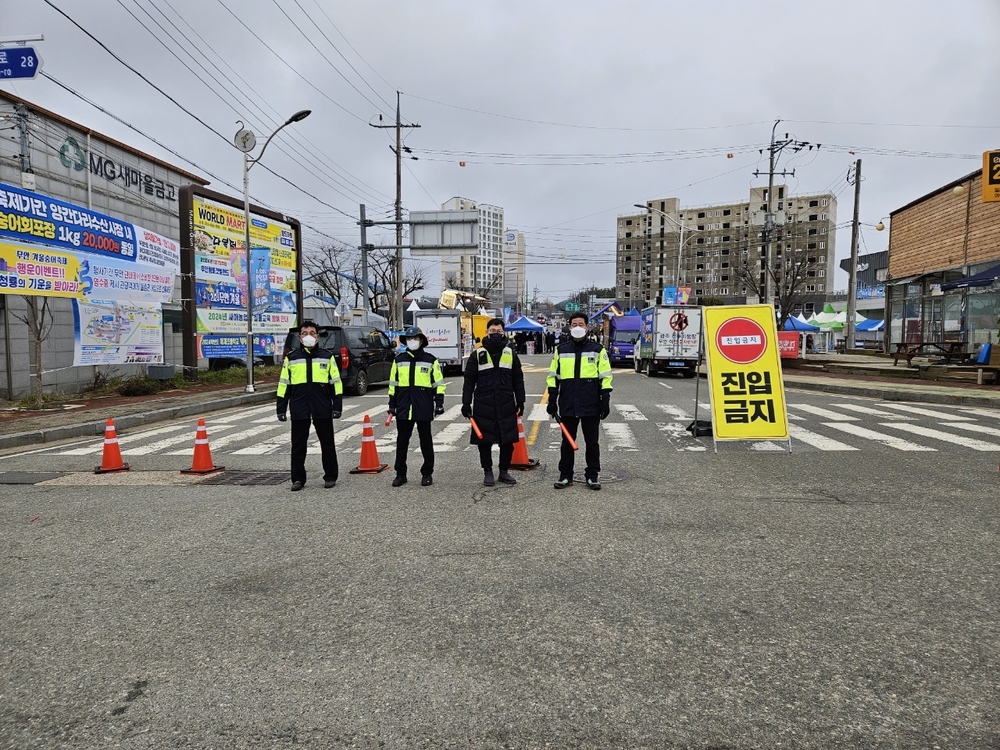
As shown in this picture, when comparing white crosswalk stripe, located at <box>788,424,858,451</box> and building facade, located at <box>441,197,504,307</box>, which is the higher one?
building facade, located at <box>441,197,504,307</box>

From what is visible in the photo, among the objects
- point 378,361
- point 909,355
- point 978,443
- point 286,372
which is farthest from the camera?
point 909,355

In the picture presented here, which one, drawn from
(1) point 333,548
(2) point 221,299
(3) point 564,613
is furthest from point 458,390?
(3) point 564,613

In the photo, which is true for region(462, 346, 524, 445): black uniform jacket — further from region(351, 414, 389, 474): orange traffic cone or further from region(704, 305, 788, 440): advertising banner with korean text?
region(704, 305, 788, 440): advertising banner with korean text

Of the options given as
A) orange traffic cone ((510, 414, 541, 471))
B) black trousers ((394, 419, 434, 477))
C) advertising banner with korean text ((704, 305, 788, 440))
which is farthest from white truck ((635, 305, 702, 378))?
black trousers ((394, 419, 434, 477))

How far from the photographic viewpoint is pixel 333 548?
4.98m

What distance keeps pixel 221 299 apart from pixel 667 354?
51.4 ft

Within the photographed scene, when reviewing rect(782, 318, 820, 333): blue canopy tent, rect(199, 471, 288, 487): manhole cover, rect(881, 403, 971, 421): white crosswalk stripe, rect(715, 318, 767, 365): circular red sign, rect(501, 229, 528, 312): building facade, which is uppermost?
rect(501, 229, 528, 312): building facade

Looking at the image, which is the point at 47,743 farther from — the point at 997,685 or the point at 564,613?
the point at 997,685

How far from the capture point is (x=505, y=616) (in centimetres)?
369

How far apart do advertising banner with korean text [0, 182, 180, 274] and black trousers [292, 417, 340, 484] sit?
9981mm

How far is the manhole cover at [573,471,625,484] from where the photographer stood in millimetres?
7320

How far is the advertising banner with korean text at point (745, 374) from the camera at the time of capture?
30.3ft

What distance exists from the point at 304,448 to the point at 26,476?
3.77 m

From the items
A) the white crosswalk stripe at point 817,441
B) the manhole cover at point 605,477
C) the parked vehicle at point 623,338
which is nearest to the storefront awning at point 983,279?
the parked vehicle at point 623,338
